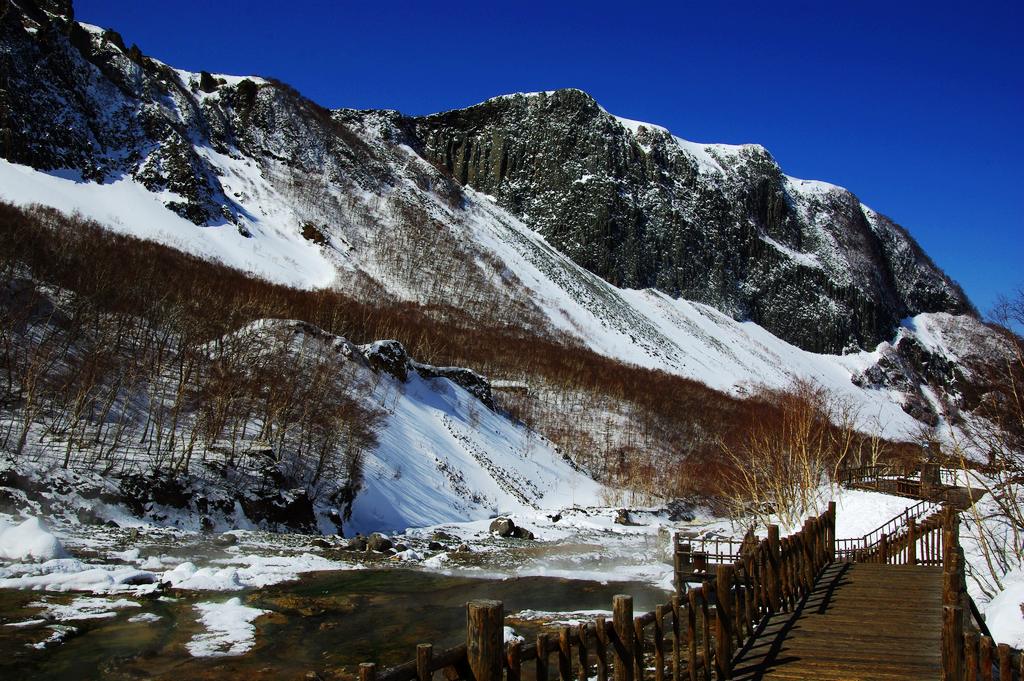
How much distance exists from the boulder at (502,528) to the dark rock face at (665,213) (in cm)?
7179

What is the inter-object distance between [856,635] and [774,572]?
1296mm

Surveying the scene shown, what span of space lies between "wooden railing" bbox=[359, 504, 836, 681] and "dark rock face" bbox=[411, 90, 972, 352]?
87486 millimetres

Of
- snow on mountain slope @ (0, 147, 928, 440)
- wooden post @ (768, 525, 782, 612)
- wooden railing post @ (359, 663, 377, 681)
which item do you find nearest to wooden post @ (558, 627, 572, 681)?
wooden railing post @ (359, 663, 377, 681)

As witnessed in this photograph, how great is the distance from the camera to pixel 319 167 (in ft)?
276

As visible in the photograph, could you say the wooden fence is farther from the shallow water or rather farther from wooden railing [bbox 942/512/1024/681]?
the shallow water

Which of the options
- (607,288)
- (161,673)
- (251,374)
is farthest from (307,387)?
(607,288)

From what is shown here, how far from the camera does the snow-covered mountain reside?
6238 centimetres

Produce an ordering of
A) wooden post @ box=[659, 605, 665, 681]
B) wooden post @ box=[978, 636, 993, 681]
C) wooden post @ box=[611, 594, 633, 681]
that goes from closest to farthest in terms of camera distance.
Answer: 1. wooden post @ box=[978, 636, 993, 681]
2. wooden post @ box=[611, 594, 633, 681]
3. wooden post @ box=[659, 605, 665, 681]

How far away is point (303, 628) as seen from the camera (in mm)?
13336

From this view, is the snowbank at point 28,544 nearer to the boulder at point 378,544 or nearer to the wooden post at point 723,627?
the boulder at point 378,544

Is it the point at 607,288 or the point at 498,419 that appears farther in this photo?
the point at 607,288

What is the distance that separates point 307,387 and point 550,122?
8688 cm

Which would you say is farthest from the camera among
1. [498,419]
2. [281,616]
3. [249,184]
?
[249,184]

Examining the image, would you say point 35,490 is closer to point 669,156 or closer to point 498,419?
point 498,419
